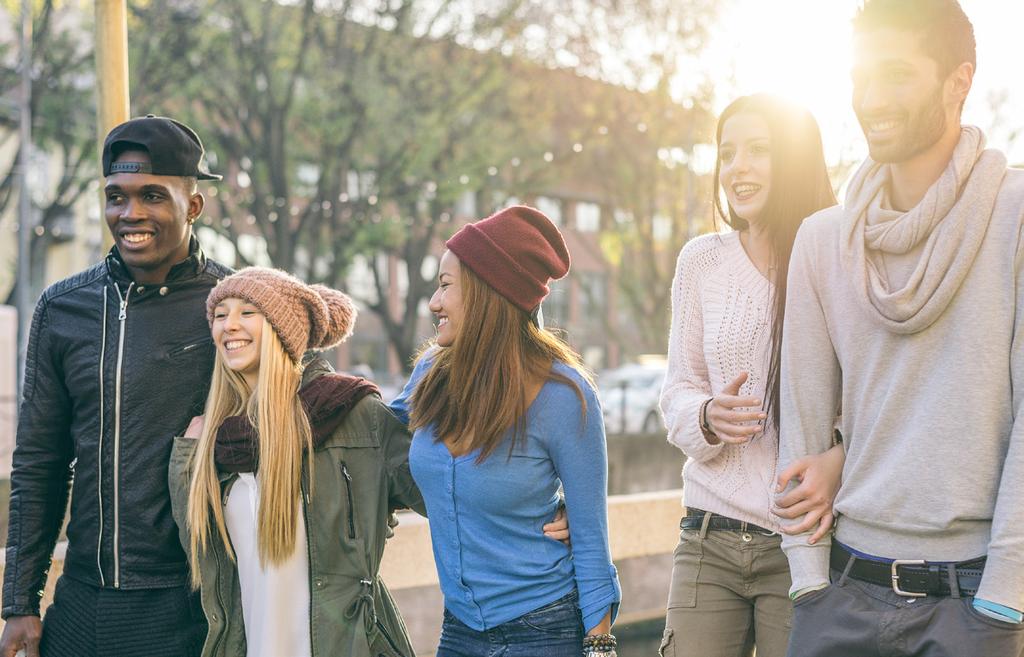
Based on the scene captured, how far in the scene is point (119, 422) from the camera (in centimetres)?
355

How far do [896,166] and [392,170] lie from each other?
841 inches

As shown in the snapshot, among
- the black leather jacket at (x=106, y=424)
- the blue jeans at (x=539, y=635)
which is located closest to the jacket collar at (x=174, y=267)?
the black leather jacket at (x=106, y=424)

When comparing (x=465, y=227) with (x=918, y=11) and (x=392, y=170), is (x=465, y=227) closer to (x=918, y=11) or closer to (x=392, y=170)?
(x=918, y=11)

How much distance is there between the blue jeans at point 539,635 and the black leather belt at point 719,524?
463 millimetres

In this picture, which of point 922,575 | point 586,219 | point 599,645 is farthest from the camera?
point 586,219

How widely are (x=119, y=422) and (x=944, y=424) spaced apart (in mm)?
2287

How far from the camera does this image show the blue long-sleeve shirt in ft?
10.4

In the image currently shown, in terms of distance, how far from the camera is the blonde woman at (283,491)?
340cm

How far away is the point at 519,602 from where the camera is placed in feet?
10.4

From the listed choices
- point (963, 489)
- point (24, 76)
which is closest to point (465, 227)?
point (963, 489)

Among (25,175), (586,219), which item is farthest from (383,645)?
(586,219)

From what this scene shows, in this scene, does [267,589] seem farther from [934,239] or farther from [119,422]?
[934,239]

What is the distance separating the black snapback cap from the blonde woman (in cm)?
39

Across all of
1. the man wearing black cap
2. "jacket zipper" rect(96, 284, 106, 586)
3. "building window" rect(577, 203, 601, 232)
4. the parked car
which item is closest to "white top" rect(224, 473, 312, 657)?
the man wearing black cap
